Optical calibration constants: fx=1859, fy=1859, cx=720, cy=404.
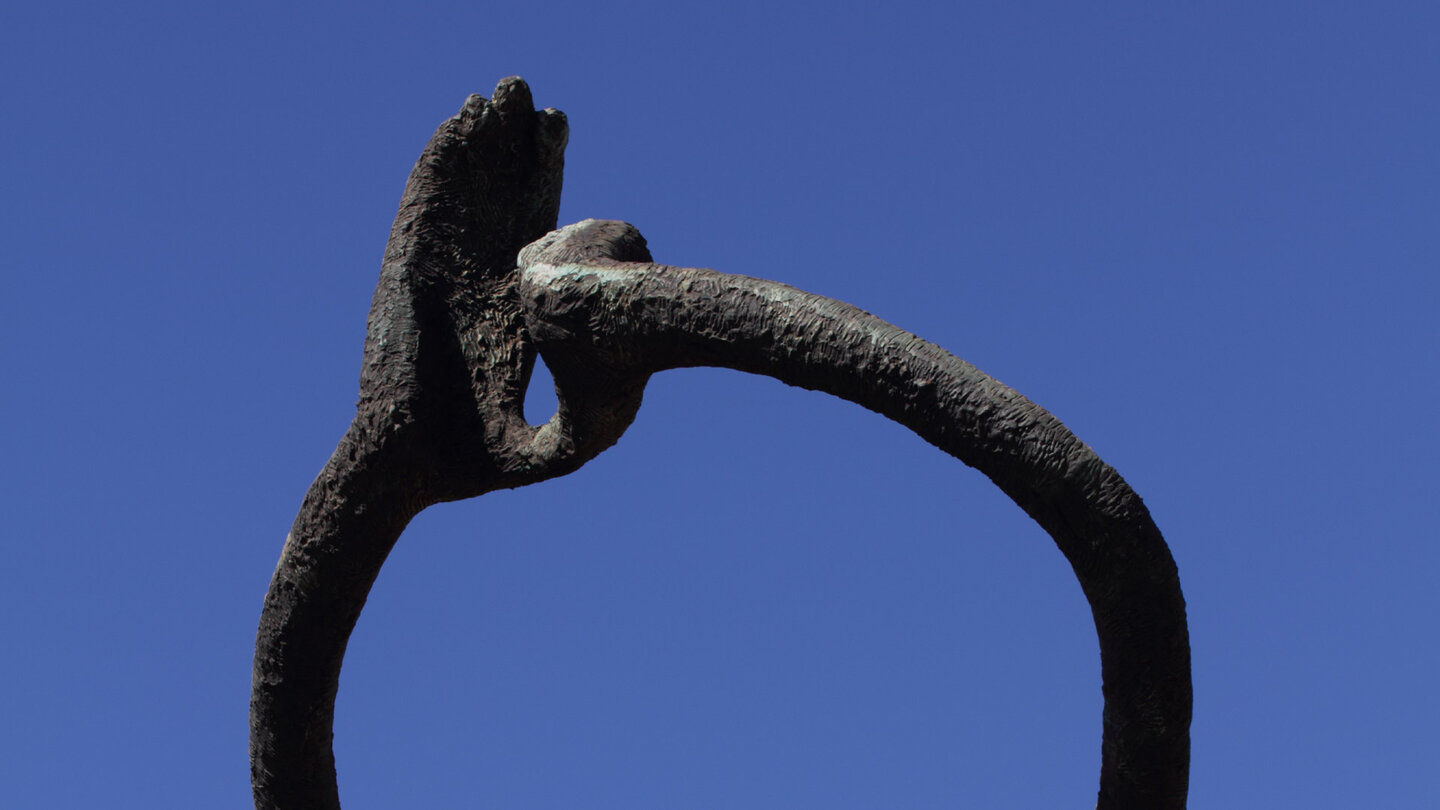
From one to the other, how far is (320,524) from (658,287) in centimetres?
119

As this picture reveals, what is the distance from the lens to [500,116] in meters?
4.48

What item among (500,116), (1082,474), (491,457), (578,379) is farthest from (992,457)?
(500,116)

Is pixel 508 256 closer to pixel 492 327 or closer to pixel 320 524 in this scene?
pixel 492 327

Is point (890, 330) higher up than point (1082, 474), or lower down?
higher up

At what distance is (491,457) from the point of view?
4.31 m

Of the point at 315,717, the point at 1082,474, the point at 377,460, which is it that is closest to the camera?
the point at 1082,474

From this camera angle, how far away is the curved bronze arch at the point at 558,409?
3.41 metres

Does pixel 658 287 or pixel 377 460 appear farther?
pixel 377 460

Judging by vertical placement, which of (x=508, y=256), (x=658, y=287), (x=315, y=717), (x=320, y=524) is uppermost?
(x=508, y=256)

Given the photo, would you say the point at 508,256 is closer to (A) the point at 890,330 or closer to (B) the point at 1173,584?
(A) the point at 890,330

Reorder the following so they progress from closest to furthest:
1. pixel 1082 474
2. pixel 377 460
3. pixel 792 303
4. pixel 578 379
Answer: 1. pixel 1082 474
2. pixel 792 303
3. pixel 578 379
4. pixel 377 460

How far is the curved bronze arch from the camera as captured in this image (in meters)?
3.41

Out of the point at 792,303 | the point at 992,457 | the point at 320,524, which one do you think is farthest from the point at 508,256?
the point at 992,457

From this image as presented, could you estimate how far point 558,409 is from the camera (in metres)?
4.19
